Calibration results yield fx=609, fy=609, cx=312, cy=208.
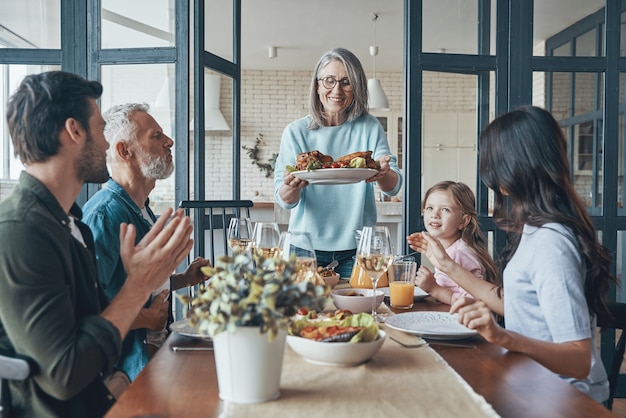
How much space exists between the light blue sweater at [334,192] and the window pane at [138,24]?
4.38 feet

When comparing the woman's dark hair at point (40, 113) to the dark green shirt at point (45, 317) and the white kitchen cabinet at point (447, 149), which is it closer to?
the dark green shirt at point (45, 317)

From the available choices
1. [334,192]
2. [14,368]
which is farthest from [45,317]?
[334,192]

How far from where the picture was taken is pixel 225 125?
4051 millimetres

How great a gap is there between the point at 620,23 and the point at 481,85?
30.8 inches

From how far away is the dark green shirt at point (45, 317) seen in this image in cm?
105

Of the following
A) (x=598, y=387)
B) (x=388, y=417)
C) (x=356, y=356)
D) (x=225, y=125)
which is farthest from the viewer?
(x=225, y=125)

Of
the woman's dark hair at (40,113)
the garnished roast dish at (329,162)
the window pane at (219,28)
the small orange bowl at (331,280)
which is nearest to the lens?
the woman's dark hair at (40,113)

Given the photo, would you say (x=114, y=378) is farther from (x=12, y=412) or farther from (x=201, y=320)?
(x=201, y=320)

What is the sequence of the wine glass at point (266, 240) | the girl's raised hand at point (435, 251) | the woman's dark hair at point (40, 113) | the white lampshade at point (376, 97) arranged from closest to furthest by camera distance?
the woman's dark hair at point (40, 113) < the wine glass at point (266, 240) < the girl's raised hand at point (435, 251) < the white lampshade at point (376, 97)

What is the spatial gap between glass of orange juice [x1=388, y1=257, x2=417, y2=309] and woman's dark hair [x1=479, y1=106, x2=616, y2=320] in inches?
13.6

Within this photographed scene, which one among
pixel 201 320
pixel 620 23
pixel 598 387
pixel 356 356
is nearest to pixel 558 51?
pixel 620 23

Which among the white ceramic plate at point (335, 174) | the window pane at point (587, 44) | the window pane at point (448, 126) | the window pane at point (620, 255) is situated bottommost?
the window pane at point (620, 255)

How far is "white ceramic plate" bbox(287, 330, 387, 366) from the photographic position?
1062 millimetres

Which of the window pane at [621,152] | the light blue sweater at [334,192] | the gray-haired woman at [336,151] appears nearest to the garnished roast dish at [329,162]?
the gray-haired woman at [336,151]
